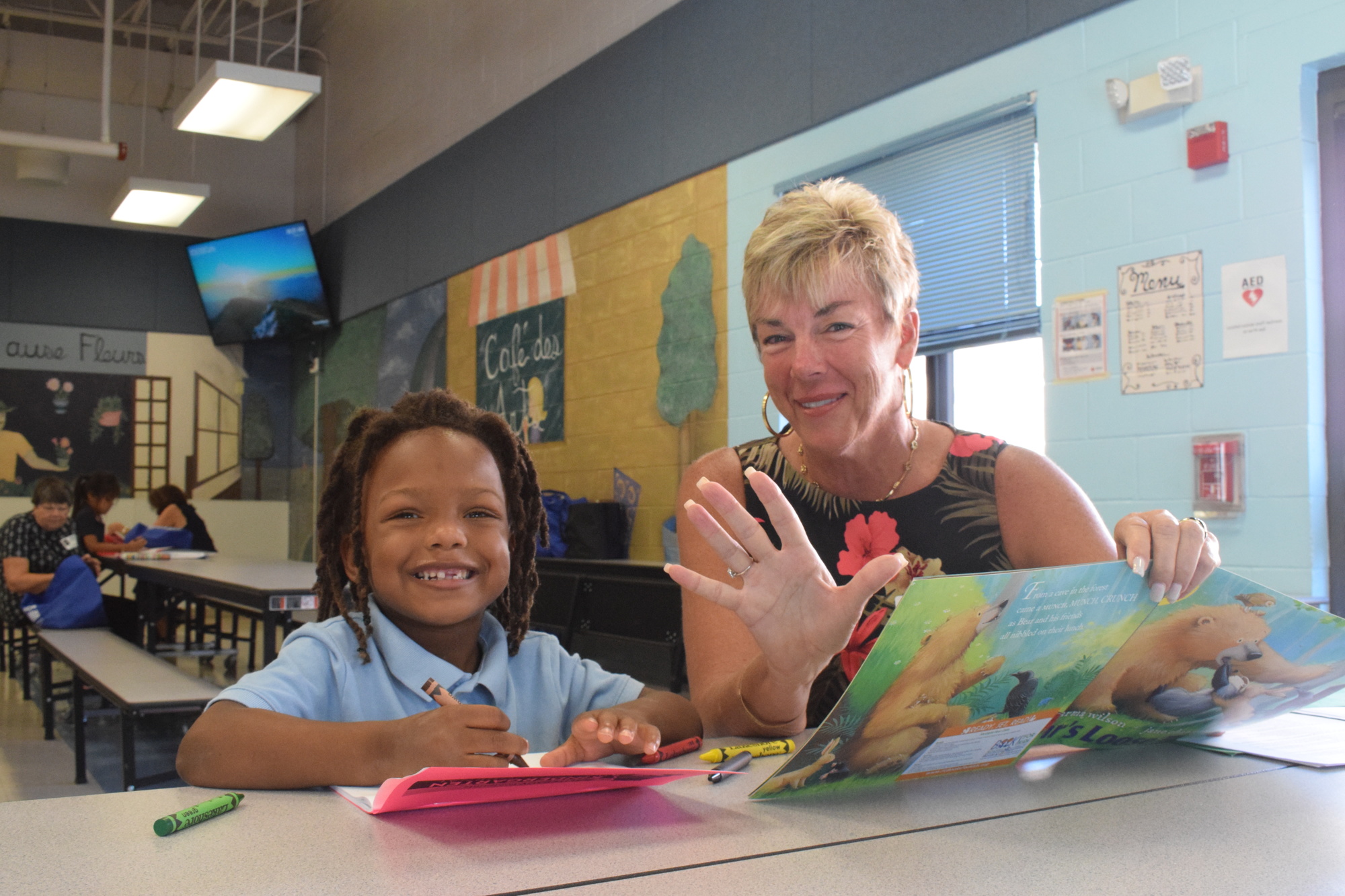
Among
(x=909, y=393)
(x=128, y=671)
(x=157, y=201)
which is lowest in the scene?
(x=128, y=671)

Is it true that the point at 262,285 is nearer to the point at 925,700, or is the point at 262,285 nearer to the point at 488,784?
the point at 488,784

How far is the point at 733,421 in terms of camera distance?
14.9 feet

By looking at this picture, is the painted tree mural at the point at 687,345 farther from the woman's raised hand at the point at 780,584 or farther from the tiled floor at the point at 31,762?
the woman's raised hand at the point at 780,584

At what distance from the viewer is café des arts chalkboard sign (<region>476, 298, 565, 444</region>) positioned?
5828 millimetres

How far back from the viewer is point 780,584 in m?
0.94

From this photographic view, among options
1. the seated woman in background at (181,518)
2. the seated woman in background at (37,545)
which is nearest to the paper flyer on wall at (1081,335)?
the seated woman in background at (37,545)

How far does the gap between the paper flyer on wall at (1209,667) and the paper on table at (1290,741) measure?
4cm

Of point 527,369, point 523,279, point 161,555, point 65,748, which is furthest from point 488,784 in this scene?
point 161,555

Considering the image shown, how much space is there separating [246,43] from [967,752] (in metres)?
9.87

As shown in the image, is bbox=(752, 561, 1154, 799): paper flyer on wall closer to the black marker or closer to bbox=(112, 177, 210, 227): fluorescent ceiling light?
the black marker

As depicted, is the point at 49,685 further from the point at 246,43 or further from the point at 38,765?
the point at 246,43

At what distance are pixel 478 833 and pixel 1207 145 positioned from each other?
2766 mm

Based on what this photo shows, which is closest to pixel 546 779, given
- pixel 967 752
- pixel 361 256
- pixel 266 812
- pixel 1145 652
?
pixel 266 812

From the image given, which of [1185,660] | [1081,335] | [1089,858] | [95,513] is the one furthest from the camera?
[95,513]
